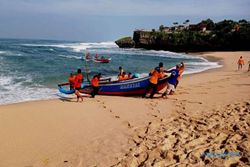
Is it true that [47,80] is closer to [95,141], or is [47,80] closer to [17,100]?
[17,100]

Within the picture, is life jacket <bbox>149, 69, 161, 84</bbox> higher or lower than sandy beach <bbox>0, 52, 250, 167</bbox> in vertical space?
higher

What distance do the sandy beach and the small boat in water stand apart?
181 cm

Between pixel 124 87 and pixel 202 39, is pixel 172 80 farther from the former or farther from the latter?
pixel 202 39

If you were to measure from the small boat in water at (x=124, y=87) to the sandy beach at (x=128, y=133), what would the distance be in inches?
71.4

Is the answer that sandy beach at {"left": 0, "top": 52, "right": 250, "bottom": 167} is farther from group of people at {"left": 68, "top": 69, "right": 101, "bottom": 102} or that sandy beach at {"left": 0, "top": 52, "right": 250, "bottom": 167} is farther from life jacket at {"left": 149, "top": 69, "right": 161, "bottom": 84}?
life jacket at {"left": 149, "top": 69, "right": 161, "bottom": 84}

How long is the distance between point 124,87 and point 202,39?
55.4 meters

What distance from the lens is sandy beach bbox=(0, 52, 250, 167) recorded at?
19.6ft

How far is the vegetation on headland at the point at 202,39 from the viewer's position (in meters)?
61.3

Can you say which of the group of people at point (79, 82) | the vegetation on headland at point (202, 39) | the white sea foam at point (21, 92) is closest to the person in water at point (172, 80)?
Result: the group of people at point (79, 82)

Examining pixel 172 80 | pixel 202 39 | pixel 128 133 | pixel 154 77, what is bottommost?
pixel 128 133

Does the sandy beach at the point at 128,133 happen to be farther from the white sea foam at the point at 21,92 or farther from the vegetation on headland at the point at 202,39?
the vegetation on headland at the point at 202,39

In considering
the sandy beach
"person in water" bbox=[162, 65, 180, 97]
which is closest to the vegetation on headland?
Result: "person in water" bbox=[162, 65, 180, 97]

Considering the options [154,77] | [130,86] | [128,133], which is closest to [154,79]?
[154,77]

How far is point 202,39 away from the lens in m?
66.0
